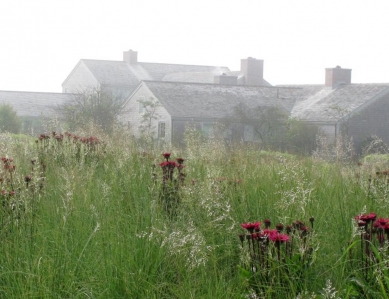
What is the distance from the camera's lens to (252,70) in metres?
63.2

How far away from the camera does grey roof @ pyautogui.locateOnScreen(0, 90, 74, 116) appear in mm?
52312

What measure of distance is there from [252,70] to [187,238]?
59.7m

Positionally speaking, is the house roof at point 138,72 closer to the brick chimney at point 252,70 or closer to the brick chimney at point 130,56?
the brick chimney at point 130,56

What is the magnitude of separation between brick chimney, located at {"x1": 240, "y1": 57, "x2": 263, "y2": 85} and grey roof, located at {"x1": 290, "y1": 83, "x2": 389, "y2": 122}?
15.1m

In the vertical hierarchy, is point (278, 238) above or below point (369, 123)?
below

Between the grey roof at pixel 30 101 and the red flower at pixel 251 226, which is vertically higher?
the grey roof at pixel 30 101

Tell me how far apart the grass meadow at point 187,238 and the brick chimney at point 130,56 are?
207 ft

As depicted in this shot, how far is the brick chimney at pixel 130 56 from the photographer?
69250 mm

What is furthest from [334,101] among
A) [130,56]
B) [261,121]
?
[130,56]

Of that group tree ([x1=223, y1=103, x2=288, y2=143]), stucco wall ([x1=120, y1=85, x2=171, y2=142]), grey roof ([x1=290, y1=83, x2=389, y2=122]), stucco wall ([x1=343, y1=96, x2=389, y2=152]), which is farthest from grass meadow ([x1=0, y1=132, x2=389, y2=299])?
stucco wall ([x1=120, y1=85, x2=171, y2=142])

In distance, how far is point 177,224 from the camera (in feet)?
16.5

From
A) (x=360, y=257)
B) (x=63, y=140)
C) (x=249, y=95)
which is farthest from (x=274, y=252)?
(x=249, y=95)

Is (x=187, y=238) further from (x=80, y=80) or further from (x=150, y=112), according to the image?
(x=80, y=80)

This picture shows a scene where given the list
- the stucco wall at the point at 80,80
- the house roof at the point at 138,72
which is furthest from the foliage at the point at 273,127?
the stucco wall at the point at 80,80
